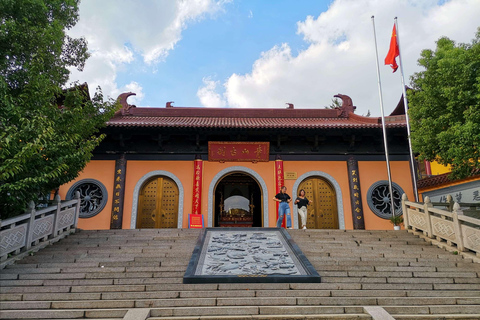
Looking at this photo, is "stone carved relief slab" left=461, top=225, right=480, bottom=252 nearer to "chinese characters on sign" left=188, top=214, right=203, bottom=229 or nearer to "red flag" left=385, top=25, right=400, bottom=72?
"red flag" left=385, top=25, right=400, bottom=72

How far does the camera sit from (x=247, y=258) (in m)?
5.46

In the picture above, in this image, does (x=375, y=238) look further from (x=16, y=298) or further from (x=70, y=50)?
(x=70, y=50)

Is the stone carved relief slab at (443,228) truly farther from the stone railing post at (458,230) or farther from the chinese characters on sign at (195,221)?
the chinese characters on sign at (195,221)

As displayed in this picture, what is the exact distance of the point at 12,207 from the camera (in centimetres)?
580

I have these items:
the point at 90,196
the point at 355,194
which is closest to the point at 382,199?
the point at 355,194

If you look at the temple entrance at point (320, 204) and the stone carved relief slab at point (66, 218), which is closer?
the stone carved relief slab at point (66, 218)

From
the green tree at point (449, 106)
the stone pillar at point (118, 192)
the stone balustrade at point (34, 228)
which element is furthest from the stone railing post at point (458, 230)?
the stone pillar at point (118, 192)

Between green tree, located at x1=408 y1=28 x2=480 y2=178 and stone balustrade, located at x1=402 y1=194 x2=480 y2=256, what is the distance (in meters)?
0.92

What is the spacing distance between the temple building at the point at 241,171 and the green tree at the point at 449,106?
275cm

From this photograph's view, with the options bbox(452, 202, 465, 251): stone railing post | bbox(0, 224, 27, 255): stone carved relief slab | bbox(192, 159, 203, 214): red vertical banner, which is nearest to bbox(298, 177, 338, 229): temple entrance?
bbox(192, 159, 203, 214): red vertical banner

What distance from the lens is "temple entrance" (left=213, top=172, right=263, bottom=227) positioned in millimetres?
12555

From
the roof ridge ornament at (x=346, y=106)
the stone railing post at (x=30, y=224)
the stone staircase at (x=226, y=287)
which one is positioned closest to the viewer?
the stone staircase at (x=226, y=287)

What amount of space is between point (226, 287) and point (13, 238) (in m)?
3.96

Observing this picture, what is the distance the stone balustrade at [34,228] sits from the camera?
17.3ft
